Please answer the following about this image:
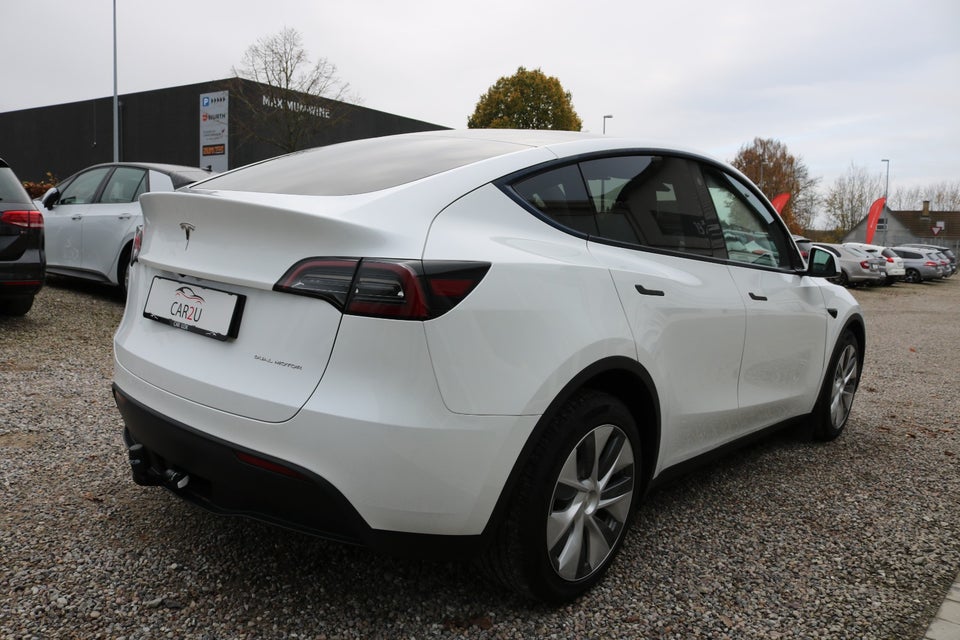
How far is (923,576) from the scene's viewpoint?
9.27 ft

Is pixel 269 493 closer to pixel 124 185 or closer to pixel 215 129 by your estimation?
pixel 124 185

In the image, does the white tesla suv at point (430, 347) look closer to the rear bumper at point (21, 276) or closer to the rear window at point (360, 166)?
the rear window at point (360, 166)

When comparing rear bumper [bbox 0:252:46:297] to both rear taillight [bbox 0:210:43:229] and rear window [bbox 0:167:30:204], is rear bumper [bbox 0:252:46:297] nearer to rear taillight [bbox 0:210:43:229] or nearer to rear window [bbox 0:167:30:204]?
rear taillight [bbox 0:210:43:229]

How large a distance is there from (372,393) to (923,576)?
2.29m

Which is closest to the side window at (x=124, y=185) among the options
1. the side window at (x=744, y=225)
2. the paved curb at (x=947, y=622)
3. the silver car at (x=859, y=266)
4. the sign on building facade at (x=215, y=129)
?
the side window at (x=744, y=225)

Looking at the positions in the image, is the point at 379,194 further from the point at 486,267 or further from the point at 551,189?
the point at 551,189

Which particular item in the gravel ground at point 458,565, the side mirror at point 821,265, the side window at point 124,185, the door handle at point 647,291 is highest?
the side window at point 124,185

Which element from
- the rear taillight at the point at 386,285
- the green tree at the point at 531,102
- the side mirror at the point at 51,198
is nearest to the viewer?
the rear taillight at the point at 386,285

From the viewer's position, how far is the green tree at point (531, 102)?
4084 centimetres

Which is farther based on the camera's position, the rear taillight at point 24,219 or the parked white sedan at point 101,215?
the parked white sedan at point 101,215

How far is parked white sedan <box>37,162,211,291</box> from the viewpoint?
25.6ft

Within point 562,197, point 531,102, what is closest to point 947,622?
point 562,197

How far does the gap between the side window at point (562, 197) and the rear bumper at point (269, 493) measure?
41.0 inches

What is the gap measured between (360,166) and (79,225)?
7079mm
